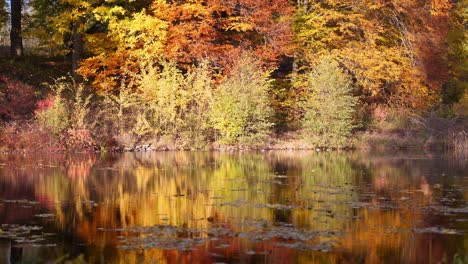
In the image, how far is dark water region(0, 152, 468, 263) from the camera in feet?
36.2

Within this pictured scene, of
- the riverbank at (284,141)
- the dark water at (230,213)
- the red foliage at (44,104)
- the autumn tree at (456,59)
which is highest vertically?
the autumn tree at (456,59)

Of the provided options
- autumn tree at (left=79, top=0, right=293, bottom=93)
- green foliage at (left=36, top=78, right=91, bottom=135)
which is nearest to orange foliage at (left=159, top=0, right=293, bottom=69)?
autumn tree at (left=79, top=0, right=293, bottom=93)

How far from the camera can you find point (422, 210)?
1546 centimetres

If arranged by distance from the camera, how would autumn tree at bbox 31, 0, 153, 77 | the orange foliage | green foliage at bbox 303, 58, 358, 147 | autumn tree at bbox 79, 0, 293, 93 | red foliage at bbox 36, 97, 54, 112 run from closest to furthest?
red foliage at bbox 36, 97, 54, 112, autumn tree at bbox 31, 0, 153, 77, green foliage at bbox 303, 58, 358, 147, autumn tree at bbox 79, 0, 293, 93, the orange foliage

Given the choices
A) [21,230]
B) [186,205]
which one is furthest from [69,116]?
[21,230]

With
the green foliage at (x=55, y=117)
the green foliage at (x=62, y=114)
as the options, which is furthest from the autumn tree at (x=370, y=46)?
the green foliage at (x=55, y=117)

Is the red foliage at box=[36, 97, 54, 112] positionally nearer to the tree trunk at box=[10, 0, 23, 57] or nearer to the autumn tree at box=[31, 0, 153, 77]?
the autumn tree at box=[31, 0, 153, 77]

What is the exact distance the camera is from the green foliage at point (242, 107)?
3453 centimetres

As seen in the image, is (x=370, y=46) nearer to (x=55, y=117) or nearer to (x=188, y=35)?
(x=188, y=35)

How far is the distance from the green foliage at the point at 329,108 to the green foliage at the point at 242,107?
2452 mm

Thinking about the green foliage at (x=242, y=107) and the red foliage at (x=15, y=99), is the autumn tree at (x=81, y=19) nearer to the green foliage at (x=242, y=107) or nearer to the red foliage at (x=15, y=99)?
the red foliage at (x=15, y=99)

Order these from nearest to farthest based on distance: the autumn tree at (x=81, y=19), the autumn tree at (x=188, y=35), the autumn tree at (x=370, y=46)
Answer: the autumn tree at (x=81, y=19) → the autumn tree at (x=188, y=35) → the autumn tree at (x=370, y=46)

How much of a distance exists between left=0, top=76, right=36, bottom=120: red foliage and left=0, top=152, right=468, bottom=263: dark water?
6.42m

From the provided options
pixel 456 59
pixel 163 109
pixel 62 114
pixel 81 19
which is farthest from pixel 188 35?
pixel 456 59
